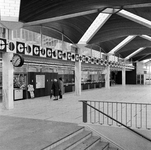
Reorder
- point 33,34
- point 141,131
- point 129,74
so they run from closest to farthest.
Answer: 1. point 141,131
2. point 33,34
3. point 129,74

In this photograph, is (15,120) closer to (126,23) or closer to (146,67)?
(126,23)

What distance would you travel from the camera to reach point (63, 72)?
20.3m

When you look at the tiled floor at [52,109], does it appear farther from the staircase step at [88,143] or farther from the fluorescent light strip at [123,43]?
the fluorescent light strip at [123,43]

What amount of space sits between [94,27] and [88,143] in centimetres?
1014

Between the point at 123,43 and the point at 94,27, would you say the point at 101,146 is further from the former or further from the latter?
the point at 123,43

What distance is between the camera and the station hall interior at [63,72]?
5996 mm

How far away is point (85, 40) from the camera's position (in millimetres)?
16359

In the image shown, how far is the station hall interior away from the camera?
6.00 metres

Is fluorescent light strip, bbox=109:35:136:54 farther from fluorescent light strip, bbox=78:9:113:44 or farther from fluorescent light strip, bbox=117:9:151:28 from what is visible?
fluorescent light strip, bbox=117:9:151:28

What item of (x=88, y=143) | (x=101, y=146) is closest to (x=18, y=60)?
(x=88, y=143)

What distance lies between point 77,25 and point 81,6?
3973mm

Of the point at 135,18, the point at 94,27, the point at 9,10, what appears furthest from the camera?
the point at 94,27

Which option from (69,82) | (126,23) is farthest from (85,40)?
(69,82)

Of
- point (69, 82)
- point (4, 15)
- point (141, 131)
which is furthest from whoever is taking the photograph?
point (69, 82)
